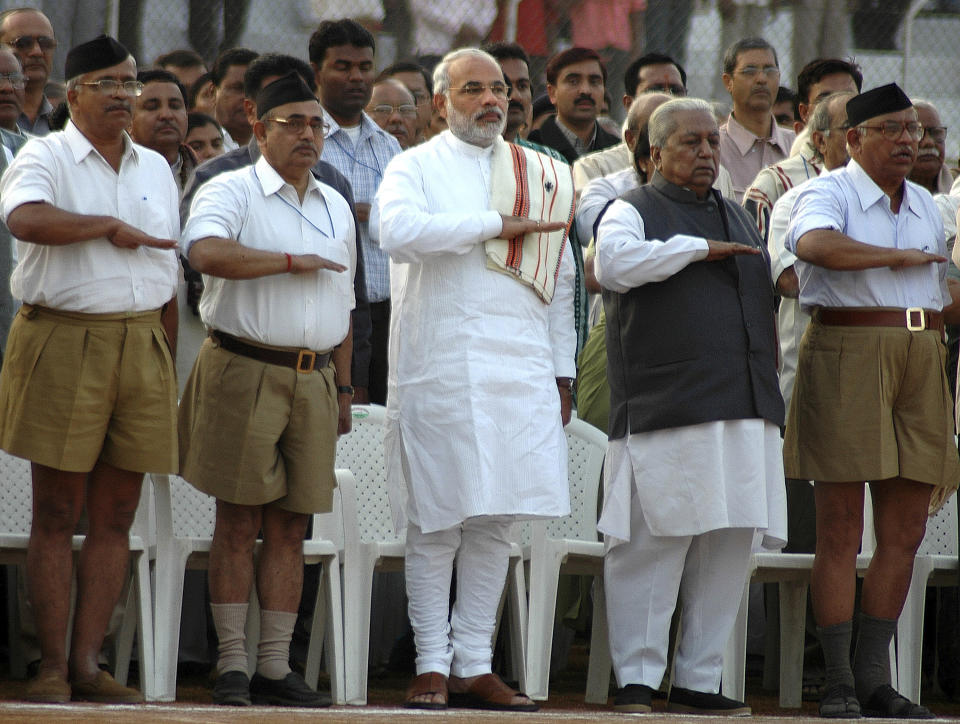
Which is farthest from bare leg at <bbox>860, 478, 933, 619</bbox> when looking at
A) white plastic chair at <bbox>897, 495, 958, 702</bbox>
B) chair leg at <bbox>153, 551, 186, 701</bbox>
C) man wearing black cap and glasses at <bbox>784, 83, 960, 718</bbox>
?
chair leg at <bbox>153, 551, 186, 701</bbox>

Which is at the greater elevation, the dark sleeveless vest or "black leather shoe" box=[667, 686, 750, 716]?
the dark sleeveless vest

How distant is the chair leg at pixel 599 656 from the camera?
6.39 meters

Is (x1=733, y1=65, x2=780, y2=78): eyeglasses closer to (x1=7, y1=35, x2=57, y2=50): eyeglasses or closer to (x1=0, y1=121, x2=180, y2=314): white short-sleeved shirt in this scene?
(x1=7, y1=35, x2=57, y2=50): eyeglasses

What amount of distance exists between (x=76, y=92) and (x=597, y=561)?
98.7 inches

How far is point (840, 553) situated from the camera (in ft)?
19.6

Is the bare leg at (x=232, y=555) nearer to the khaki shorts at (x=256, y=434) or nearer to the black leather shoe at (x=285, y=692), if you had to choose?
the khaki shorts at (x=256, y=434)

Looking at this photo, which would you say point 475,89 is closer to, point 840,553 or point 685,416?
point 685,416

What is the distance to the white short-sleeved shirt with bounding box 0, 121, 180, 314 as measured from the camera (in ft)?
18.0

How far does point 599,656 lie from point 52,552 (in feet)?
6.92

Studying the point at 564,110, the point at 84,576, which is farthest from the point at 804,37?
the point at 84,576

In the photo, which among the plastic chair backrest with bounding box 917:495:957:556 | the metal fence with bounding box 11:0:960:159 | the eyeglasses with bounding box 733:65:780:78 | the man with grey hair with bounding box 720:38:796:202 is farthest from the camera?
the metal fence with bounding box 11:0:960:159

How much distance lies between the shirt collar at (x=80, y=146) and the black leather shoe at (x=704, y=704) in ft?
8.51

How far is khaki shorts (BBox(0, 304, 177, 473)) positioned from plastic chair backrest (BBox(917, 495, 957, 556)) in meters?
2.99

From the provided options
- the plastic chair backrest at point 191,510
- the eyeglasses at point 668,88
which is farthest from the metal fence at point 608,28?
the plastic chair backrest at point 191,510
